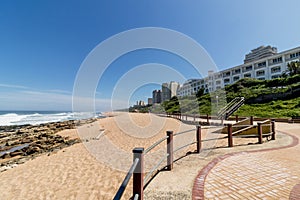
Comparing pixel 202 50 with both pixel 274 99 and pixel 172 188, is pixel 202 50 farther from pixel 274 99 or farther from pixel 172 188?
pixel 274 99

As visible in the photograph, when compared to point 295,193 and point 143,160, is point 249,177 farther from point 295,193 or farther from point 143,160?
point 143,160

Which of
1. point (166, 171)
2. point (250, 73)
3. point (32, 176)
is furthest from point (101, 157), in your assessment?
point (250, 73)

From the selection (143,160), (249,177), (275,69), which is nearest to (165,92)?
(275,69)

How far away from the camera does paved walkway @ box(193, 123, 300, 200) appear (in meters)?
3.00

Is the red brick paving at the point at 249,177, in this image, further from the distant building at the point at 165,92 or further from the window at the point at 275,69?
the distant building at the point at 165,92

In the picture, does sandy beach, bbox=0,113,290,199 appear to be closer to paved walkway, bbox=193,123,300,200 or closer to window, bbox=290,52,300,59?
paved walkway, bbox=193,123,300,200

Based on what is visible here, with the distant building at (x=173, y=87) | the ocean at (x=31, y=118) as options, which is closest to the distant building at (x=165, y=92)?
the distant building at (x=173, y=87)

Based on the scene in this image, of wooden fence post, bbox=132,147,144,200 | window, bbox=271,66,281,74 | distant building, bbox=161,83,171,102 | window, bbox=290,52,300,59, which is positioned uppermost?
window, bbox=290,52,300,59

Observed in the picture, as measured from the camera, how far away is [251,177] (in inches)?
144

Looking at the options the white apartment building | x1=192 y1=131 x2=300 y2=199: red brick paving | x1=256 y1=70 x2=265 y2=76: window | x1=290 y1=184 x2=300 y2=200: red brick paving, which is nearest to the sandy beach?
x1=192 y1=131 x2=300 y2=199: red brick paving

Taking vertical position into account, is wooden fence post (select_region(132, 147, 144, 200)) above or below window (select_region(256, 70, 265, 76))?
below

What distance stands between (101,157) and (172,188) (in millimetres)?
5293

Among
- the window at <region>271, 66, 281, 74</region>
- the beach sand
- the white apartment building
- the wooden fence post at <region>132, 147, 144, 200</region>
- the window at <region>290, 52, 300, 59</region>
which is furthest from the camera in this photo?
the window at <region>271, 66, 281, 74</region>

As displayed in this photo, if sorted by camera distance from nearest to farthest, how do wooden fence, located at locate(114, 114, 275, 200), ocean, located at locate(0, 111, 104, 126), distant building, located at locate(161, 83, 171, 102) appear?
wooden fence, located at locate(114, 114, 275, 200), ocean, located at locate(0, 111, 104, 126), distant building, located at locate(161, 83, 171, 102)
